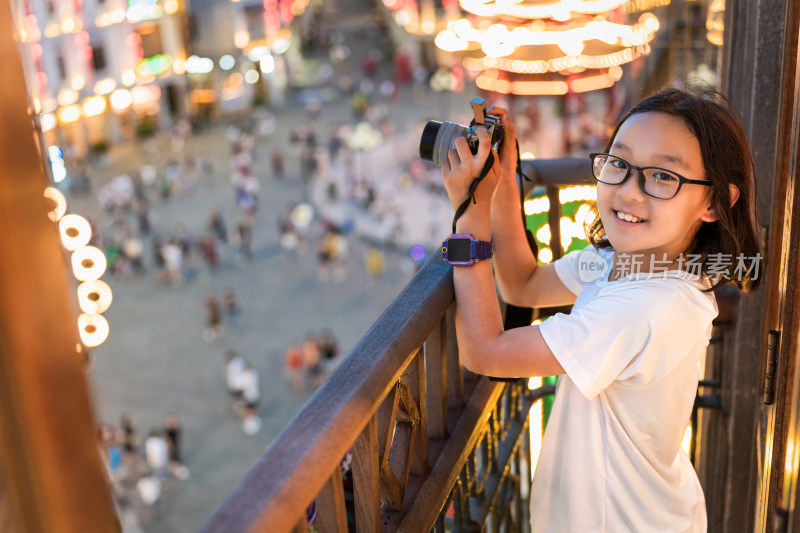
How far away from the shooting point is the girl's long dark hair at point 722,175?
7.05 ft

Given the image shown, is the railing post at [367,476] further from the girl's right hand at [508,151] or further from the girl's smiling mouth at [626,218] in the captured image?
the girl's right hand at [508,151]

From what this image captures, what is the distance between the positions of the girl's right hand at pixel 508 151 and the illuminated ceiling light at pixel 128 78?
2659cm

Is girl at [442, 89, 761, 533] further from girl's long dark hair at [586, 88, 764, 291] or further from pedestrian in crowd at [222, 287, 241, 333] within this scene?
pedestrian in crowd at [222, 287, 241, 333]

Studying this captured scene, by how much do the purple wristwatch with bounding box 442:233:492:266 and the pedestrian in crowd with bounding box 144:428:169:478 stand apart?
1035cm

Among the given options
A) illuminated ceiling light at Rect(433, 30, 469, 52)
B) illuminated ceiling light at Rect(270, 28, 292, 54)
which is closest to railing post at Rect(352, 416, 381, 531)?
illuminated ceiling light at Rect(433, 30, 469, 52)

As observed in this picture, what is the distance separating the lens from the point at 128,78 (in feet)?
89.7

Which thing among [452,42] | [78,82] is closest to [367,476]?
[452,42]

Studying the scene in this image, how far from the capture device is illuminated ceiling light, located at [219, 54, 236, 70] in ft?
99.9

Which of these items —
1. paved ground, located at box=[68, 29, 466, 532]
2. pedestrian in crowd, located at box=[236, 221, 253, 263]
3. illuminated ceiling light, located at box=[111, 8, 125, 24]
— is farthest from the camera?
illuminated ceiling light, located at box=[111, 8, 125, 24]

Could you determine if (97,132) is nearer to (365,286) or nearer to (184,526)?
(365,286)

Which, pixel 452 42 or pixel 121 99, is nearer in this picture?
pixel 452 42

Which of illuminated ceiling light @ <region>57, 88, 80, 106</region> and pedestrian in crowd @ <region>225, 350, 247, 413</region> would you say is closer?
pedestrian in crowd @ <region>225, 350, 247, 413</region>

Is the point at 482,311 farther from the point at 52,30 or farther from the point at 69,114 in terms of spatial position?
the point at 69,114

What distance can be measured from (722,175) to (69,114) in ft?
83.3
